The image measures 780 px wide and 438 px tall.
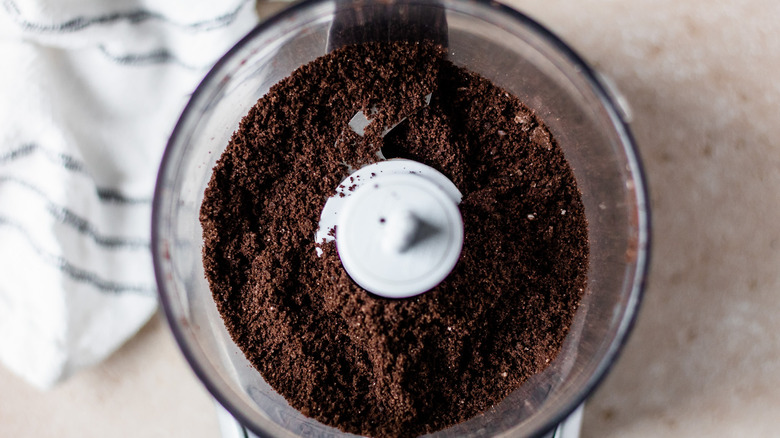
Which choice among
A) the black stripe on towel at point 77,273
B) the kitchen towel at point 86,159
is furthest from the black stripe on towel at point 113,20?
the black stripe on towel at point 77,273

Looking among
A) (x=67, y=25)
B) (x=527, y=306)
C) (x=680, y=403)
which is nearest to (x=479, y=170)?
(x=527, y=306)

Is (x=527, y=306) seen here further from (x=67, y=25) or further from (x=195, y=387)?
(x=67, y=25)

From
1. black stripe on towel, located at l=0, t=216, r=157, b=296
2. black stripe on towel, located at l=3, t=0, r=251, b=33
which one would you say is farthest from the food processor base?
black stripe on towel, located at l=3, t=0, r=251, b=33

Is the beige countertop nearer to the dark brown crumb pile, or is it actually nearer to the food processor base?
the food processor base

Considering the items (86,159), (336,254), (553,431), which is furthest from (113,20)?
(553,431)

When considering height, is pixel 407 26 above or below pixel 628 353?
above

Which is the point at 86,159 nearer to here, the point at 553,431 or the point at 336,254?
the point at 336,254

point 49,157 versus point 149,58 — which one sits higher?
point 149,58
